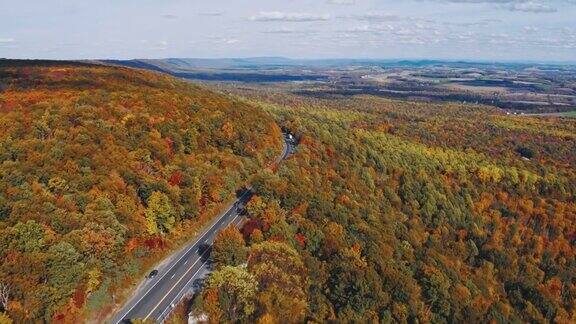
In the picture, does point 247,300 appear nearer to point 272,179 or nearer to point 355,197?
point 272,179

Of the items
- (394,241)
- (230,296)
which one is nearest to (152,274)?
(230,296)

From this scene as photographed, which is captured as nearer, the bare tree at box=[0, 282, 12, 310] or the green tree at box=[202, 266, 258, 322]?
the bare tree at box=[0, 282, 12, 310]

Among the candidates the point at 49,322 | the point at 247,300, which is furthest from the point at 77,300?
the point at 247,300

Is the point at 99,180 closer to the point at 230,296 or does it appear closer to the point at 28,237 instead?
the point at 28,237

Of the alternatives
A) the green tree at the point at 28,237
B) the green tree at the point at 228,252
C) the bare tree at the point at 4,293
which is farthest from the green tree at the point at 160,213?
the bare tree at the point at 4,293

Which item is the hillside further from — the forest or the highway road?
the highway road

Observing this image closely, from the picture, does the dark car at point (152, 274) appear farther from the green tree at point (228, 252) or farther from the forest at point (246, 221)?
the green tree at point (228, 252)

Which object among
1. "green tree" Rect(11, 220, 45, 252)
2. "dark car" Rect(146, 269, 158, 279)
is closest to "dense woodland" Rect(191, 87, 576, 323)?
"dark car" Rect(146, 269, 158, 279)
